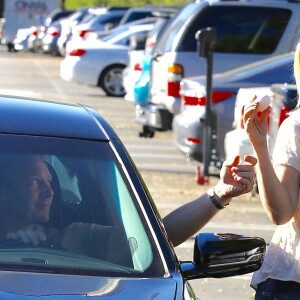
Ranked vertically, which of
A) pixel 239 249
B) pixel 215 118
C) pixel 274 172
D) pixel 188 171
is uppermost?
pixel 274 172

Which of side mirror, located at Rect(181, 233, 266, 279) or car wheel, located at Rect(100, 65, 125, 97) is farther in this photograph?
car wheel, located at Rect(100, 65, 125, 97)

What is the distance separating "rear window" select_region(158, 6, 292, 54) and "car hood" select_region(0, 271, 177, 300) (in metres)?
11.4

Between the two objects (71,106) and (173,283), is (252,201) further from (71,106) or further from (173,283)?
(173,283)

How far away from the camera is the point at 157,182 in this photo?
1387 cm

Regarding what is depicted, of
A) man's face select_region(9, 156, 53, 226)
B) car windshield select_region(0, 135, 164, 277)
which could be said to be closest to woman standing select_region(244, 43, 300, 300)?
car windshield select_region(0, 135, 164, 277)

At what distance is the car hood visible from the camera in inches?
147

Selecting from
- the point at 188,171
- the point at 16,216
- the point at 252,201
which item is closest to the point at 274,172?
the point at 16,216

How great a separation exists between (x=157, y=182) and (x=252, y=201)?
1525 mm

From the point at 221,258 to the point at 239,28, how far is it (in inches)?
461

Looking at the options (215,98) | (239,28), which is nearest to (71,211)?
(215,98)

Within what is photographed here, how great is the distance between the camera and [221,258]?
427 centimetres

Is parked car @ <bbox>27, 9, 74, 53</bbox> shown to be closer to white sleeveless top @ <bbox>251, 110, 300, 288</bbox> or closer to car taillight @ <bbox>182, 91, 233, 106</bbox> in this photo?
car taillight @ <bbox>182, 91, 233, 106</bbox>

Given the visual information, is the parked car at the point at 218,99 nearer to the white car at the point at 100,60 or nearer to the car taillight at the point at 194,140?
the car taillight at the point at 194,140

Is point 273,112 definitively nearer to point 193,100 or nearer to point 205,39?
point 193,100
